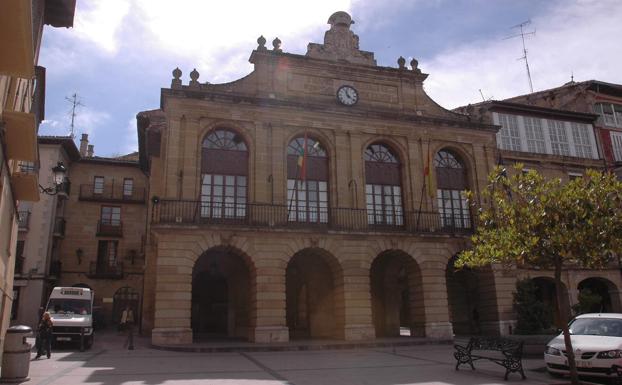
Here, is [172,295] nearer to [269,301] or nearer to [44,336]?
[269,301]

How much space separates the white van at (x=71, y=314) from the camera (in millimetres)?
16781

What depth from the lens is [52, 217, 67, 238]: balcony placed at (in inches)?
1219

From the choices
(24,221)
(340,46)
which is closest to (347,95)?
(340,46)

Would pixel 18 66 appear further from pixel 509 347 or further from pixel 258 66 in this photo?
pixel 258 66

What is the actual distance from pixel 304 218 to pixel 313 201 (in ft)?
2.99

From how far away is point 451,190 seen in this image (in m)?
23.2

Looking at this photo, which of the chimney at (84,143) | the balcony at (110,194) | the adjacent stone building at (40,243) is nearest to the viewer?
the adjacent stone building at (40,243)

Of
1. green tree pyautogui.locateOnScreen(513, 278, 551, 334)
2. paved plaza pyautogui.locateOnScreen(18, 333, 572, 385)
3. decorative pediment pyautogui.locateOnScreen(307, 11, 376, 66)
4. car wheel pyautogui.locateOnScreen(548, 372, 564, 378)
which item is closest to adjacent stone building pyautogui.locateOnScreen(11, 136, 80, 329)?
paved plaza pyautogui.locateOnScreen(18, 333, 572, 385)

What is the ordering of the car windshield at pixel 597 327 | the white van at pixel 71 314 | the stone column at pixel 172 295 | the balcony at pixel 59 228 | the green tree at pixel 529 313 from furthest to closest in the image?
1. the balcony at pixel 59 228
2. the green tree at pixel 529 313
3. the stone column at pixel 172 295
4. the white van at pixel 71 314
5. the car windshield at pixel 597 327

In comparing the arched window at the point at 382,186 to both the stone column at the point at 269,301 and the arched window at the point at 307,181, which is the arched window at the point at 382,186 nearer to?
the arched window at the point at 307,181

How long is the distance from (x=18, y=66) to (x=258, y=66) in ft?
50.2

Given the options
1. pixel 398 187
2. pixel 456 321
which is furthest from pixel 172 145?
pixel 456 321

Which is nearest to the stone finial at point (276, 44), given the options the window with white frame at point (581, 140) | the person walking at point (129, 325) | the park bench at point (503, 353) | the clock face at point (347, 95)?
the clock face at point (347, 95)

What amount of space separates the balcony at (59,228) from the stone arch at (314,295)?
55.6ft
